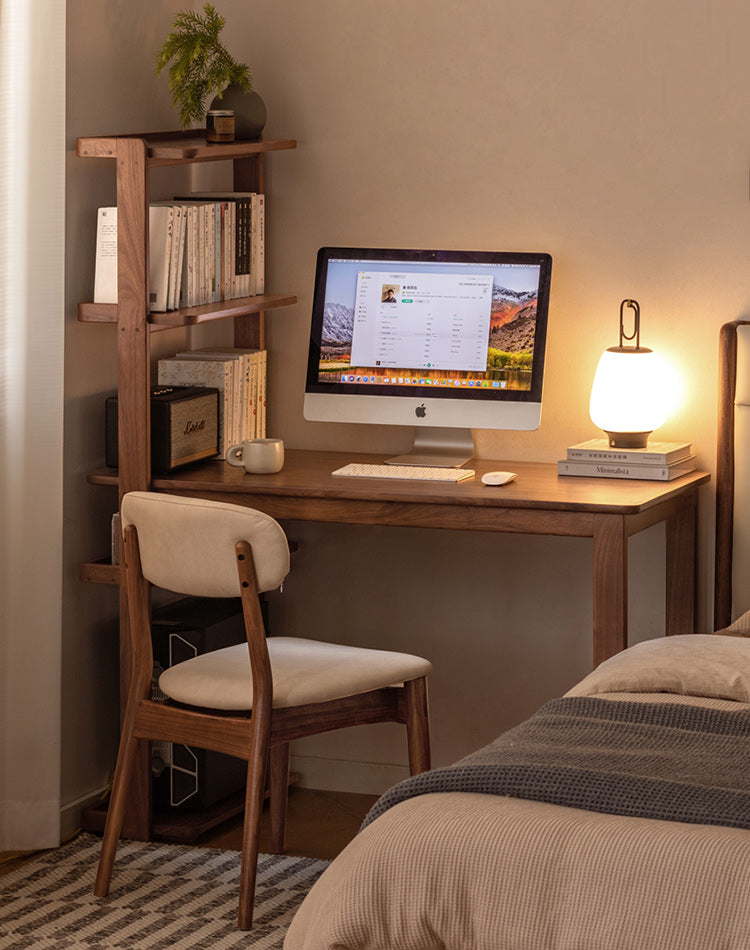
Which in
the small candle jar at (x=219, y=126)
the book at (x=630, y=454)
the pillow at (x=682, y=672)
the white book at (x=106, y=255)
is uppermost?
the small candle jar at (x=219, y=126)

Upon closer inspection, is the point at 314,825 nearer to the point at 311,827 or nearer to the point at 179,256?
the point at 311,827

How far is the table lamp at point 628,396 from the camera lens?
312cm

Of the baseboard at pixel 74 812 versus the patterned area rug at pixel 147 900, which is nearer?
the patterned area rug at pixel 147 900

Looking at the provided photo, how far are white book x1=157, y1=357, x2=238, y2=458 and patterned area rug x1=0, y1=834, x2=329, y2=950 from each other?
2.99 ft

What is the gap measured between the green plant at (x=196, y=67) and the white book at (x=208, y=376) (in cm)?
54

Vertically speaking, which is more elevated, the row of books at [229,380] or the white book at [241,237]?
the white book at [241,237]

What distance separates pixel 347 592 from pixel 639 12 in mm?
1498

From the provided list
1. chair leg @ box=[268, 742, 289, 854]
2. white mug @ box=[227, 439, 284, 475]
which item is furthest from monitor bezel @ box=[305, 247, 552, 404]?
chair leg @ box=[268, 742, 289, 854]

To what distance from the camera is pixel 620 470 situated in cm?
305

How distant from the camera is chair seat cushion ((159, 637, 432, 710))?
8.86 feet

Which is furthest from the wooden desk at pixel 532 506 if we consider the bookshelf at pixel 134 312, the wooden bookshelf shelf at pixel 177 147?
the wooden bookshelf shelf at pixel 177 147

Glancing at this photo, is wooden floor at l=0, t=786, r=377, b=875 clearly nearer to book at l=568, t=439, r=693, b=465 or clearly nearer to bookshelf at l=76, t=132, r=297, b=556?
bookshelf at l=76, t=132, r=297, b=556

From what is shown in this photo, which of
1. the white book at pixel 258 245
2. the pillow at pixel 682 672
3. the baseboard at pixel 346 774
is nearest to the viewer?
the pillow at pixel 682 672

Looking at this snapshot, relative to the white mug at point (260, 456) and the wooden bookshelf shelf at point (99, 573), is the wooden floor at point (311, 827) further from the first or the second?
the white mug at point (260, 456)
